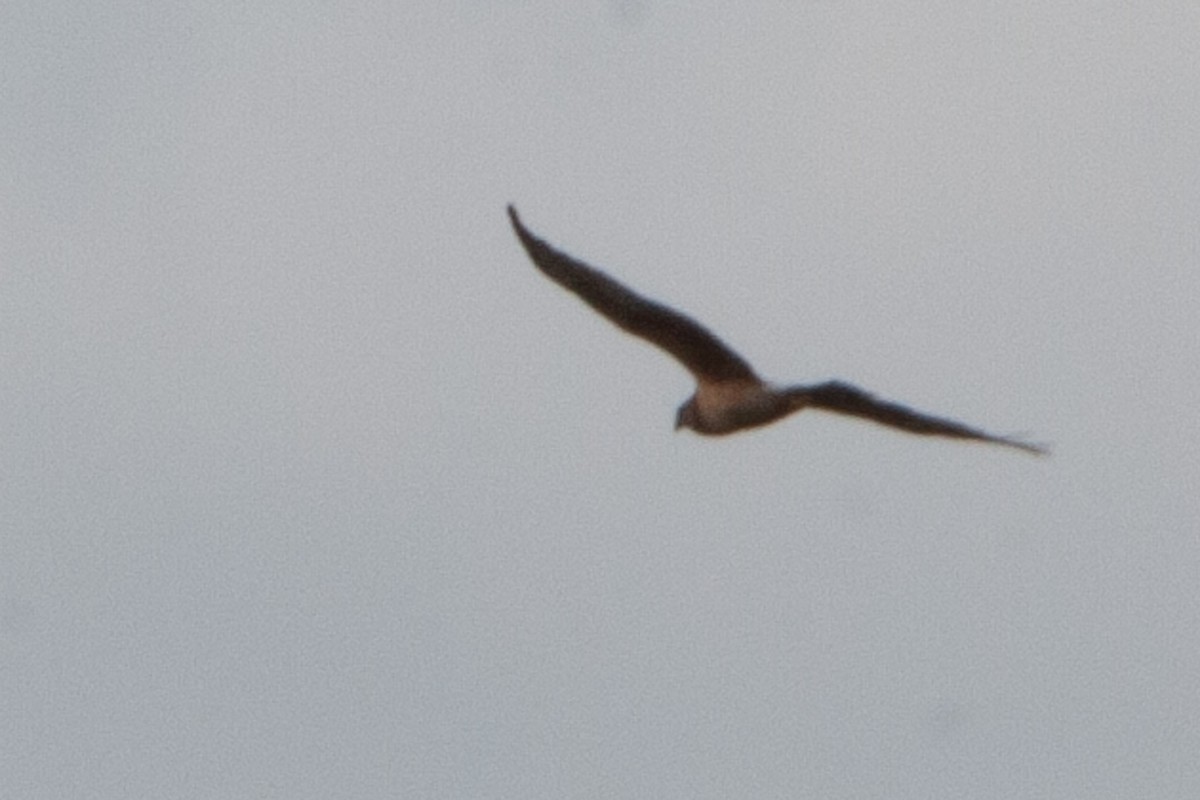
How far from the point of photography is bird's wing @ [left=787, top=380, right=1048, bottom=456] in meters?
19.6

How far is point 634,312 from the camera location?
20.9 metres

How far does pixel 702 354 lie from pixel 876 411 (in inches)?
72.5

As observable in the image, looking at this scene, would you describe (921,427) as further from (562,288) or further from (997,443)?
(562,288)

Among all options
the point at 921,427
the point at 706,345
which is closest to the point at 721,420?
the point at 706,345

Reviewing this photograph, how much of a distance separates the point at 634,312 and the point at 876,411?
2.10 m

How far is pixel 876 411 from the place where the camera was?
65.2 feet

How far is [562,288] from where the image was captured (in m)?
21.0

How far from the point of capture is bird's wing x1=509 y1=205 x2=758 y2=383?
68.2 ft

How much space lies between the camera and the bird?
65.7 feet

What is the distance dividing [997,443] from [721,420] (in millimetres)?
3129

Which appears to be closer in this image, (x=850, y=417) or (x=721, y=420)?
(x=850, y=417)

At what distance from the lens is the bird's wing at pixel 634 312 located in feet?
68.2

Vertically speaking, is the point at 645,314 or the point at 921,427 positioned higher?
the point at 645,314

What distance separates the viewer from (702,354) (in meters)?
21.2
